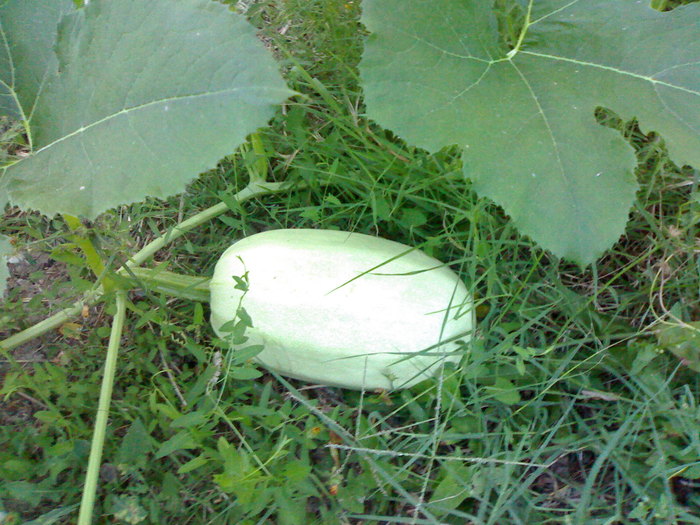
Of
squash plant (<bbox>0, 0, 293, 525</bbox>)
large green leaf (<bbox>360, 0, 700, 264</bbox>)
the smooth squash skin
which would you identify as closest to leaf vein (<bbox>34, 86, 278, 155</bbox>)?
squash plant (<bbox>0, 0, 293, 525</bbox>)

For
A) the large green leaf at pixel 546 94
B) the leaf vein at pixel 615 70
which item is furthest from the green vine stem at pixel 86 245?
the leaf vein at pixel 615 70

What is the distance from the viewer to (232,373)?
131 cm

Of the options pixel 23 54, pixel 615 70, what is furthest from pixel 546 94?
pixel 23 54

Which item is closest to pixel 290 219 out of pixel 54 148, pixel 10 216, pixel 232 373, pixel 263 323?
pixel 263 323

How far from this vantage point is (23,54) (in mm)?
1120

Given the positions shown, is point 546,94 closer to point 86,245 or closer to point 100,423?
point 86,245

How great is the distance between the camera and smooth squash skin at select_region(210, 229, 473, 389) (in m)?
1.34

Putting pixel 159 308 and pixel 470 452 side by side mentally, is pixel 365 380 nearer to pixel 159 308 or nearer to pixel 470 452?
pixel 470 452

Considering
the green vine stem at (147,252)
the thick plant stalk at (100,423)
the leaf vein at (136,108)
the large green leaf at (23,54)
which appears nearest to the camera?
the leaf vein at (136,108)

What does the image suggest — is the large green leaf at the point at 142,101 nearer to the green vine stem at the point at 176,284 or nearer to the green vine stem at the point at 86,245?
the green vine stem at the point at 86,245

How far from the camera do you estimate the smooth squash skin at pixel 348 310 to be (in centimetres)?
134

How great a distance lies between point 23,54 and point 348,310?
79cm

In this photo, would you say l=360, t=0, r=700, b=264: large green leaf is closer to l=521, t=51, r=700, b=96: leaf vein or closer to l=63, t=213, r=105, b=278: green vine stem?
l=521, t=51, r=700, b=96: leaf vein

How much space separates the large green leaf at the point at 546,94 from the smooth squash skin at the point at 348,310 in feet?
1.26
